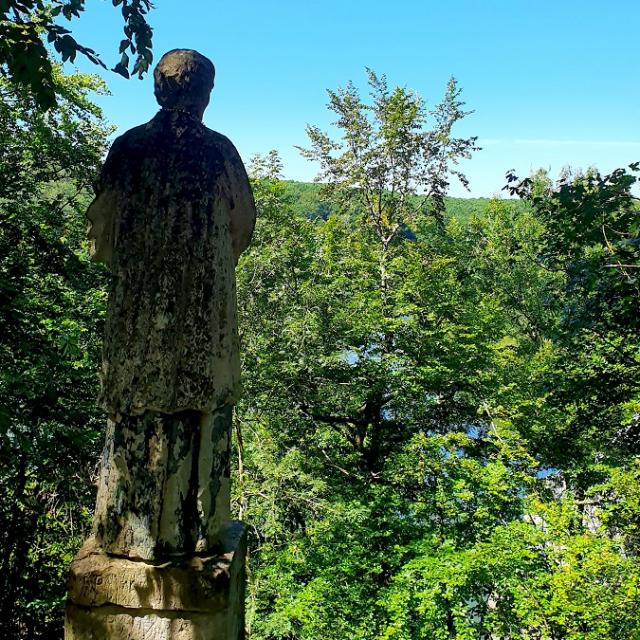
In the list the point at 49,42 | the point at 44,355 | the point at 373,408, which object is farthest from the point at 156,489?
the point at 373,408

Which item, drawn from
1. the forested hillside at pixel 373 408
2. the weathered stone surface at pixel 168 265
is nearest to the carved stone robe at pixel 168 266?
the weathered stone surface at pixel 168 265

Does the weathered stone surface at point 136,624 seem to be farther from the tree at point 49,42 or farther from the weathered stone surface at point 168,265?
the tree at point 49,42

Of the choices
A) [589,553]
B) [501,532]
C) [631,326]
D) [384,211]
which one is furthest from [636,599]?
[384,211]

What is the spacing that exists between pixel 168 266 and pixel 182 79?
885 millimetres

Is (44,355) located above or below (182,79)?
below

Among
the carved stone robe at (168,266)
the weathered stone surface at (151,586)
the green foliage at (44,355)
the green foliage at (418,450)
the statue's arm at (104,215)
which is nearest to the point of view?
the weathered stone surface at (151,586)

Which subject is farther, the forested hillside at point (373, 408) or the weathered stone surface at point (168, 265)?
the forested hillside at point (373, 408)

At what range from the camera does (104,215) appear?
2.54 m

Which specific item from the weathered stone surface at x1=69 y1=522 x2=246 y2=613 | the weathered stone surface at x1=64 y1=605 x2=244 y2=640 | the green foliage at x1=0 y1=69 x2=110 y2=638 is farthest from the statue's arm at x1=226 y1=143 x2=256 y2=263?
the green foliage at x1=0 y1=69 x2=110 y2=638

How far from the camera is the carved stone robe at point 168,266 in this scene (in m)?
2.27

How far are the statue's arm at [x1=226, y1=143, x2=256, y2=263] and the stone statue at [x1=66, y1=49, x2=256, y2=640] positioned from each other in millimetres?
32

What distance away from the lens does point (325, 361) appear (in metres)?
11.9

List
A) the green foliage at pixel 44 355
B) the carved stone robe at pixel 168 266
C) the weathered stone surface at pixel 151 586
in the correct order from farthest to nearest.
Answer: the green foliage at pixel 44 355 → the carved stone robe at pixel 168 266 → the weathered stone surface at pixel 151 586

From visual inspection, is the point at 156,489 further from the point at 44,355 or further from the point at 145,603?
the point at 44,355
